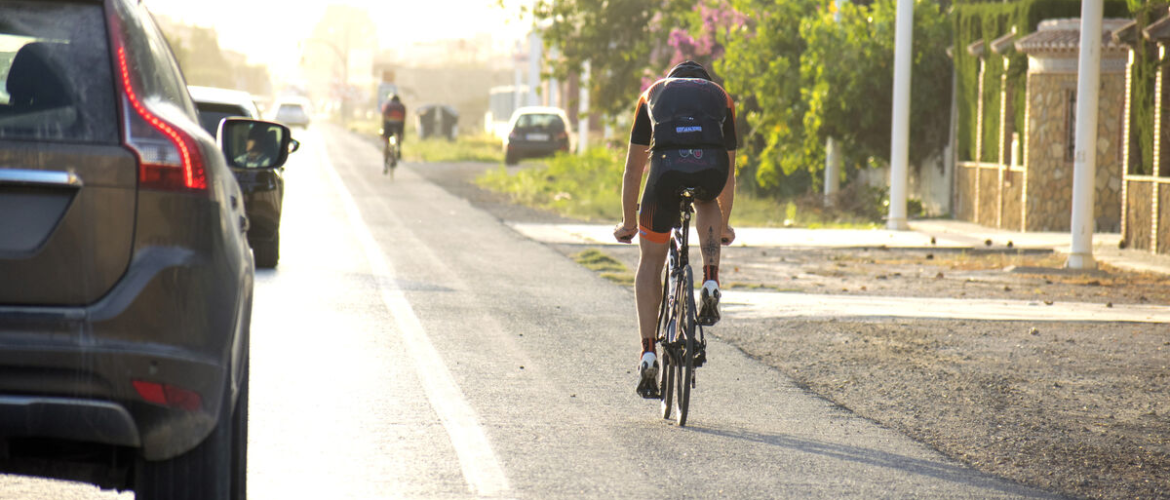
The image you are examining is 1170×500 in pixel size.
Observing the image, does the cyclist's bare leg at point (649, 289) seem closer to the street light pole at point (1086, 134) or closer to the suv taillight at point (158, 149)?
the suv taillight at point (158, 149)

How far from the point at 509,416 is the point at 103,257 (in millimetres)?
3546

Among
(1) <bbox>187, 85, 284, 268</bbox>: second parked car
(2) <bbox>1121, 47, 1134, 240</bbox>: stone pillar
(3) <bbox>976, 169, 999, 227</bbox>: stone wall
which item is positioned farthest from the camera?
(3) <bbox>976, 169, 999, 227</bbox>: stone wall

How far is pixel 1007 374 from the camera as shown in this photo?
9.01m

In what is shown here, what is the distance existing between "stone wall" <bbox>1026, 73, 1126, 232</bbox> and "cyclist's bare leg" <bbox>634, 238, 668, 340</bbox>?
589 inches

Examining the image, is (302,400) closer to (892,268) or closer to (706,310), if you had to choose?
(706,310)

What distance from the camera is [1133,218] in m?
18.4

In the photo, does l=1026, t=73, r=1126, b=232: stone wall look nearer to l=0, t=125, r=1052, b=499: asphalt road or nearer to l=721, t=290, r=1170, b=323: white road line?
l=721, t=290, r=1170, b=323: white road line

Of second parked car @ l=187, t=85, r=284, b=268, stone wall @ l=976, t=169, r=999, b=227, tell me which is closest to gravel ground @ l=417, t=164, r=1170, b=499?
second parked car @ l=187, t=85, r=284, b=268

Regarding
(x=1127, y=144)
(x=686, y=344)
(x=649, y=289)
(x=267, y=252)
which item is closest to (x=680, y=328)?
(x=686, y=344)

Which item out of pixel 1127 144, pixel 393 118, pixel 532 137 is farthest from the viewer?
pixel 532 137

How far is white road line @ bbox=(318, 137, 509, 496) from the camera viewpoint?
5.91 meters

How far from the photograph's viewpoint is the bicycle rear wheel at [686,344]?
6965 mm

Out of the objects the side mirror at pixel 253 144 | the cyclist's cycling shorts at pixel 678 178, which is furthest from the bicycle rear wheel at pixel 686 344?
the side mirror at pixel 253 144

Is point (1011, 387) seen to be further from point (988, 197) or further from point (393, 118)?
point (393, 118)
